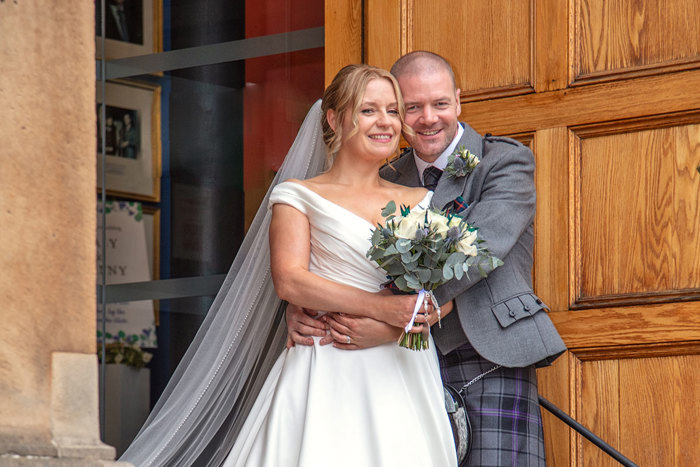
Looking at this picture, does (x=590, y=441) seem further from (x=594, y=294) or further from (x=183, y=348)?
(x=183, y=348)

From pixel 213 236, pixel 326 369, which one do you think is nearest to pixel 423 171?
pixel 326 369

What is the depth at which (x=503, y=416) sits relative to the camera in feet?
11.1

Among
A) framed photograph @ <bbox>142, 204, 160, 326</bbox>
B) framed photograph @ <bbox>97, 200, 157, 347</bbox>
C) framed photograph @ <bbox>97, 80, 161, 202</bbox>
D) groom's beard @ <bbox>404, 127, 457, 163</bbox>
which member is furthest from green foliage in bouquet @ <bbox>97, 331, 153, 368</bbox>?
groom's beard @ <bbox>404, 127, 457, 163</bbox>

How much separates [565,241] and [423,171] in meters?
0.56

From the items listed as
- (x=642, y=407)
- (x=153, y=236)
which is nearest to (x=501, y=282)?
(x=642, y=407)

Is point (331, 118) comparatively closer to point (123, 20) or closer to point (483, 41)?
point (483, 41)

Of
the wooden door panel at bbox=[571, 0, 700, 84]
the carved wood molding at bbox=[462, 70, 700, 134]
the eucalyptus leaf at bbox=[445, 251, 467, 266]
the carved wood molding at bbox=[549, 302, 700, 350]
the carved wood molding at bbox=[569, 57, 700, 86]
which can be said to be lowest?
the carved wood molding at bbox=[549, 302, 700, 350]

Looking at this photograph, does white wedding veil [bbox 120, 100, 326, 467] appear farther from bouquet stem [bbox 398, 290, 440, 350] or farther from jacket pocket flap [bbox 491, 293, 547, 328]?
jacket pocket flap [bbox 491, 293, 547, 328]

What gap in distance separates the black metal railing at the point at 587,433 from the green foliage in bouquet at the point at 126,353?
2.01 m

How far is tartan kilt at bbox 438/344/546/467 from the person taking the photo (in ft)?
11.0

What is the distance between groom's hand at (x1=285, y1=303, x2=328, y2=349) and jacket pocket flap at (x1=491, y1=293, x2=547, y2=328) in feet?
1.74

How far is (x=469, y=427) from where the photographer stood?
3377mm

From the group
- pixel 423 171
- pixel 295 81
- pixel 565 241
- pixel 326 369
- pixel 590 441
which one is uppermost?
pixel 295 81

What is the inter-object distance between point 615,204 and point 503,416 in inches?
35.5
